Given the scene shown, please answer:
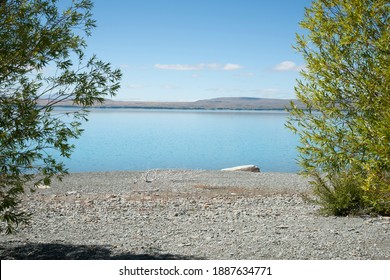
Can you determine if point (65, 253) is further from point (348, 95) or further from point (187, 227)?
point (348, 95)

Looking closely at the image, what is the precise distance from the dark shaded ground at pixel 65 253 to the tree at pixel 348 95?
4788 mm

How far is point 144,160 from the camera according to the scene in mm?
46844

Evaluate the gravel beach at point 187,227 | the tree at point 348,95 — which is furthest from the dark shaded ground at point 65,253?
the tree at point 348,95

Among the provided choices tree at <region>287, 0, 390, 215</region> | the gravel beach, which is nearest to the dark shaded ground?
the gravel beach

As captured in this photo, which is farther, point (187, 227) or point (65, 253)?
point (187, 227)

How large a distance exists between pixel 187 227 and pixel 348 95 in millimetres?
5400

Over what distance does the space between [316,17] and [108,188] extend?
41.1 ft

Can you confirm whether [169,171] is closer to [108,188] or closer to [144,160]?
[108,188]

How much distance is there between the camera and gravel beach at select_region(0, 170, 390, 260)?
10117 mm

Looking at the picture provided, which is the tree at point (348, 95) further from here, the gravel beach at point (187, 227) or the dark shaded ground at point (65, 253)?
the dark shaded ground at point (65, 253)

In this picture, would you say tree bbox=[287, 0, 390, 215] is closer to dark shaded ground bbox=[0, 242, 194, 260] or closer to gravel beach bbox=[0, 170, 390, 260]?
gravel beach bbox=[0, 170, 390, 260]

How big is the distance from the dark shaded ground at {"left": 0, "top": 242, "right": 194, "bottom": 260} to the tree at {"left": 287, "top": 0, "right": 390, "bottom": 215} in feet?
15.7

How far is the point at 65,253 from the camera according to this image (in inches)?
398

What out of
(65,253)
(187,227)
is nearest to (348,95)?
(187,227)
